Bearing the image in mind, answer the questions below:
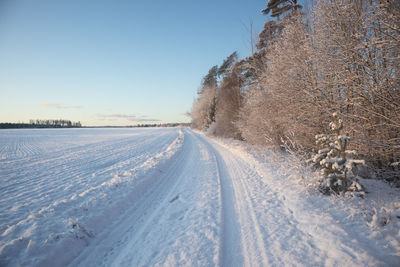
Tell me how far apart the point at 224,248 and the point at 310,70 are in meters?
6.58

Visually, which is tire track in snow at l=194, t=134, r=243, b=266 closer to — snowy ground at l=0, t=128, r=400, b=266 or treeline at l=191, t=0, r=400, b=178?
snowy ground at l=0, t=128, r=400, b=266

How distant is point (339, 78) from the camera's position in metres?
4.63

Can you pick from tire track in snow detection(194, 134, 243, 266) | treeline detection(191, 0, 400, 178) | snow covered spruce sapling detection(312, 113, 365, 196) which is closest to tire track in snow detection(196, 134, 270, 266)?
tire track in snow detection(194, 134, 243, 266)

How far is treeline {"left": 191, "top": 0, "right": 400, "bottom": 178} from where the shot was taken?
11.5 ft

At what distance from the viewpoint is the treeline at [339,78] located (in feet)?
11.5

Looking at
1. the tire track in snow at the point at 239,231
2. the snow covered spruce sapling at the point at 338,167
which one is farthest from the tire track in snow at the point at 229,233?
the snow covered spruce sapling at the point at 338,167

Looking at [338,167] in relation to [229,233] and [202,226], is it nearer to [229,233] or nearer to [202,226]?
[229,233]

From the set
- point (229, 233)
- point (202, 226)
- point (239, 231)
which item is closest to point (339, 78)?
point (239, 231)

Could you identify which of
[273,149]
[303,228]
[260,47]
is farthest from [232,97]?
[303,228]

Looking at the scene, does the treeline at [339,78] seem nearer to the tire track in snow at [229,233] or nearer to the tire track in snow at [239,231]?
the tire track in snow at [239,231]

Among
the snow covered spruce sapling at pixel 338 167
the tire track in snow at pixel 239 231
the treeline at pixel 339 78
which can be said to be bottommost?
the tire track in snow at pixel 239 231

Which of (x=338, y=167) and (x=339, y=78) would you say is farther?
(x=339, y=78)

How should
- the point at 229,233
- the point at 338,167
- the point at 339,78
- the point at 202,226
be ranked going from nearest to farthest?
the point at 229,233 < the point at 202,226 < the point at 338,167 < the point at 339,78

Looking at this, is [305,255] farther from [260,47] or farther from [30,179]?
[260,47]
